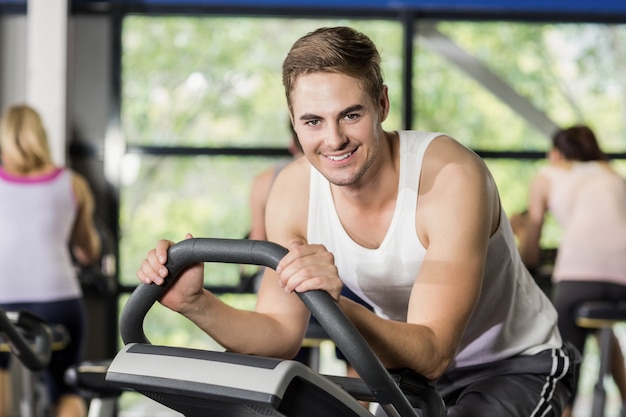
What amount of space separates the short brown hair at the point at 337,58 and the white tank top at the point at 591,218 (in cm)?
263

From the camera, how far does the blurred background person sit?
3506mm

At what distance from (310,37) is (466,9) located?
150 inches

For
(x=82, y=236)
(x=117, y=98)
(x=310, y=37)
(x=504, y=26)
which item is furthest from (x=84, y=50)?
(x=310, y=37)

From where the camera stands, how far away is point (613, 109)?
5.35m

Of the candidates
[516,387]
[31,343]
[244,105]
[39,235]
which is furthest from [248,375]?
[244,105]

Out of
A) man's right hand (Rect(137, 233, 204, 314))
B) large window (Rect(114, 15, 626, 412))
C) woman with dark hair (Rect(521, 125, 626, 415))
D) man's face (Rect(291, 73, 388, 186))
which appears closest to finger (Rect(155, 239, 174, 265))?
man's right hand (Rect(137, 233, 204, 314))

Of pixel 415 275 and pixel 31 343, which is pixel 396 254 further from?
pixel 31 343

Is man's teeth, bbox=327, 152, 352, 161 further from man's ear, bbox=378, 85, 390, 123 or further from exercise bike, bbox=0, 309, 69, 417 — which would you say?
exercise bike, bbox=0, 309, 69, 417

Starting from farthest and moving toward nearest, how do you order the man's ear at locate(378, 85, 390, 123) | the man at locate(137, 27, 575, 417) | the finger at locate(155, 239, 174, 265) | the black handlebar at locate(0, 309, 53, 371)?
the black handlebar at locate(0, 309, 53, 371)
the man's ear at locate(378, 85, 390, 123)
the man at locate(137, 27, 575, 417)
the finger at locate(155, 239, 174, 265)

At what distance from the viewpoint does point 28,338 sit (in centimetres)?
270

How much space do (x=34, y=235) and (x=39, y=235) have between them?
0.7 inches

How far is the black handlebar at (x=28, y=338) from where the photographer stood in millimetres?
2271

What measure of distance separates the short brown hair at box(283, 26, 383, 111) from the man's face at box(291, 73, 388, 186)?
0.04 feet

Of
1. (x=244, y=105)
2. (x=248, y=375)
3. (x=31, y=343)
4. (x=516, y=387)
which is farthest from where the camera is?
(x=244, y=105)
